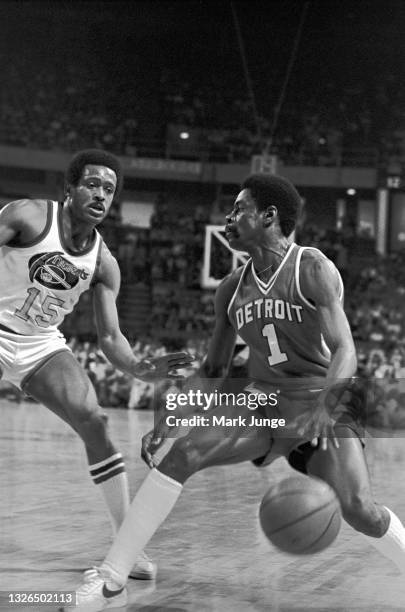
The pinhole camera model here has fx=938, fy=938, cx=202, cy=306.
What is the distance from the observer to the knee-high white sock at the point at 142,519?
3.55 meters

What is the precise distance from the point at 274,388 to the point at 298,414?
0.52 ft

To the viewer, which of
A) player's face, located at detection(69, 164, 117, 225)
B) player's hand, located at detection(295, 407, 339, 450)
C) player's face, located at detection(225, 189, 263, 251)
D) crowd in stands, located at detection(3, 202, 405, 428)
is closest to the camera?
player's hand, located at detection(295, 407, 339, 450)

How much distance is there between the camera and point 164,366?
3.90 metres

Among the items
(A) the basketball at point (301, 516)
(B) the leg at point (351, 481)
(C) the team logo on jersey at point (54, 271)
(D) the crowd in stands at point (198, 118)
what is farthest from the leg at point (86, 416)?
(D) the crowd in stands at point (198, 118)

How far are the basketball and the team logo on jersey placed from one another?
1.57 metres

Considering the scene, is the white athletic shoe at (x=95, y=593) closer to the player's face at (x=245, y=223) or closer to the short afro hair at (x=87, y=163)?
the player's face at (x=245, y=223)

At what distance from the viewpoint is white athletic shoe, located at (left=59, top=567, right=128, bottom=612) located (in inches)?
139

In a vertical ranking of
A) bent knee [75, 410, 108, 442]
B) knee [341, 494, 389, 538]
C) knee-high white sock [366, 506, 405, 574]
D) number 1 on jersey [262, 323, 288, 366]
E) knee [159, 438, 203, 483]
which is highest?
number 1 on jersey [262, 323, 288, 366]

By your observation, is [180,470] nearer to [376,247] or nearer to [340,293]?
[340,293]

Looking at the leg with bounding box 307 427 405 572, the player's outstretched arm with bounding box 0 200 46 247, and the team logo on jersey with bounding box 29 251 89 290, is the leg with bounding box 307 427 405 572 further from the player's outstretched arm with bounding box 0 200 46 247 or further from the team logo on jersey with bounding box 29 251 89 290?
the player's outstretched arm with bounding box 0 200 46 247

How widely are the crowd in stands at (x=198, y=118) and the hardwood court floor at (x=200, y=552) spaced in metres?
20.4

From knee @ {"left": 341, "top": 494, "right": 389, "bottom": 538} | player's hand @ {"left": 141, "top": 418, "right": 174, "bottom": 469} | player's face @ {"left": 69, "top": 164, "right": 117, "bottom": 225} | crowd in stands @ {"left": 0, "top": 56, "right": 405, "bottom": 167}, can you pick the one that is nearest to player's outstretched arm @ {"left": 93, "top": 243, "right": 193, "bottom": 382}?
player's face @ {"left": 69, "top": 164, "right": 117, "bottom": 225}

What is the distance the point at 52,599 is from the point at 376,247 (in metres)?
26.0

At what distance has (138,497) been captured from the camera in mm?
3590
